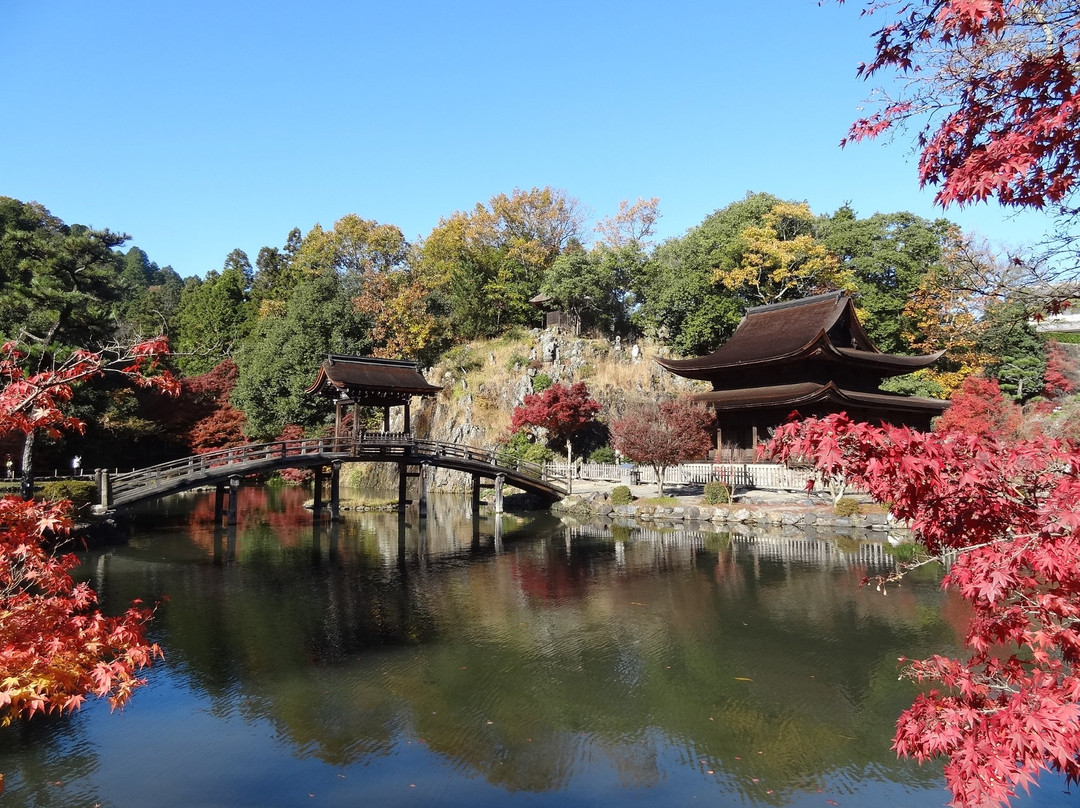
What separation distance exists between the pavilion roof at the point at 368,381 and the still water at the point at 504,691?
9.56 metres

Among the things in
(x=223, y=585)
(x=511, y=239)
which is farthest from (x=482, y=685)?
(x=511, y=239)

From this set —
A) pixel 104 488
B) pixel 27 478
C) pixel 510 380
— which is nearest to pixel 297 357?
pixel 510 380

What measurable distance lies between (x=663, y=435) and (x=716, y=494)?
3.19 m

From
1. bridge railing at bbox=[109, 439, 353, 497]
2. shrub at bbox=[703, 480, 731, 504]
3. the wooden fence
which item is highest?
bridge railing at bbox=[109, 439, 353, 497]

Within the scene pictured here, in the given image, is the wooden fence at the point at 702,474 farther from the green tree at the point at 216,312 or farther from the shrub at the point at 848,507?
the green tree at the point at 216,312

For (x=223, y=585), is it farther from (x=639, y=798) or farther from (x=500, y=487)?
(x=500, y=487)

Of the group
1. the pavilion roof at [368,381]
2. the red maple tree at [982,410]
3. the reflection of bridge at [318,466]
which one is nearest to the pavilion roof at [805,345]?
the red maple tree at [982,410]

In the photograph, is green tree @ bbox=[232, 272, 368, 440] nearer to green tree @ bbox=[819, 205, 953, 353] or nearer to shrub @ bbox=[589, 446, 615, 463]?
shrub @ bbox=[589, 446, 615, 463]

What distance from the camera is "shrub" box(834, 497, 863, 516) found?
24.6 meters

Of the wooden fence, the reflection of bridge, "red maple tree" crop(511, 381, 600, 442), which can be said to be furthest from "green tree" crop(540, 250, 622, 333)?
the reflection of bridge

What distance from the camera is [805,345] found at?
30.2 metres

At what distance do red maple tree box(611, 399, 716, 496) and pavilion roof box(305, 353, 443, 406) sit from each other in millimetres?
8562

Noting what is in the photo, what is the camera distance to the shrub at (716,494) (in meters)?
27.7

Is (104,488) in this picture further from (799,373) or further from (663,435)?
(799,373)
